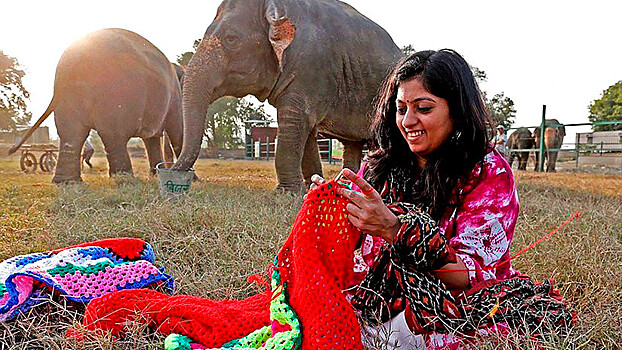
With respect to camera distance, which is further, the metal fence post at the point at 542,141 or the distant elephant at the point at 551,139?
the distant elephant at the point at 551,139

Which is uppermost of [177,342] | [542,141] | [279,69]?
[279,69]

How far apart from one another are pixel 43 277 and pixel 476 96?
1.56m

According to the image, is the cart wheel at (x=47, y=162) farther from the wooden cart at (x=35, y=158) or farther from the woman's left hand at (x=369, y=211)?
the woman's left hand at (x=369, y=211)

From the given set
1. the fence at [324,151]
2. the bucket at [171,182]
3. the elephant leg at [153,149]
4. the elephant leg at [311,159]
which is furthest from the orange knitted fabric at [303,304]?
the fence at [324,151]

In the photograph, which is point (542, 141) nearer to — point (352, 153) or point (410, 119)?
point (352, 153)

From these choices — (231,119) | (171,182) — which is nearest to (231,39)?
(171,182)

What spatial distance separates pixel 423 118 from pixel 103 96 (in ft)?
19.3

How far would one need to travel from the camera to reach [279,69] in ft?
15.2

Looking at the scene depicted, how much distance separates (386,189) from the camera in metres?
1.61

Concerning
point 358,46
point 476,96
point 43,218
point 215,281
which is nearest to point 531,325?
point 476,96

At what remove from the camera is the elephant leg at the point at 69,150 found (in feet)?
20.3

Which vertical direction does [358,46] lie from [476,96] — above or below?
above

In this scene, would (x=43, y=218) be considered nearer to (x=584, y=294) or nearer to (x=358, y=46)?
(x=584, y=294)

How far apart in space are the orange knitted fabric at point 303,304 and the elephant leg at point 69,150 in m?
5.20
